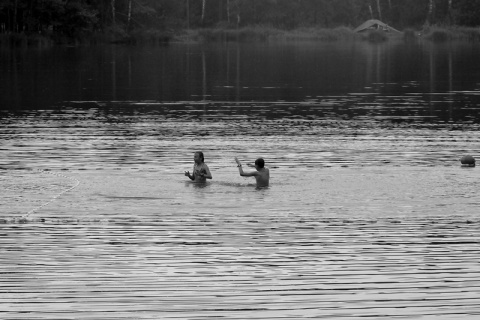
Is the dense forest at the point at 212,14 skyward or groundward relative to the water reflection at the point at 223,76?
skyward

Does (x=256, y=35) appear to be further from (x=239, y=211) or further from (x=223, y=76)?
(x=239, y=211)

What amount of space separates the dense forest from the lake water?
63.8m

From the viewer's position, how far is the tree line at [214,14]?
4131 inches

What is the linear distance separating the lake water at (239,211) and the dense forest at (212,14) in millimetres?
63784

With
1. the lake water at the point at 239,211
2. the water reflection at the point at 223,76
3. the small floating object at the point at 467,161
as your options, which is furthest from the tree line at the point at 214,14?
the small floating object at the point at 467,161

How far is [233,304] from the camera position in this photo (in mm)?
13430

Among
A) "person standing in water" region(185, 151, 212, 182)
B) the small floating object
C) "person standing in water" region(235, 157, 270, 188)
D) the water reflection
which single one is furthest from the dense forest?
"person standing in water" region(235, 157, 270, 188)

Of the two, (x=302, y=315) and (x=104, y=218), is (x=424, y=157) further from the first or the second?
(x=302, y=315)

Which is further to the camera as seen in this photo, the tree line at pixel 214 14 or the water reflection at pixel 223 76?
the tree line at pixel 214 14

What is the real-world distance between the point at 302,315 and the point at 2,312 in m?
3.56

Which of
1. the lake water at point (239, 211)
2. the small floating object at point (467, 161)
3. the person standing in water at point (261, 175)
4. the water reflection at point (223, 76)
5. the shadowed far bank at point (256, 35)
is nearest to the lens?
the lake water at point (239, 211)

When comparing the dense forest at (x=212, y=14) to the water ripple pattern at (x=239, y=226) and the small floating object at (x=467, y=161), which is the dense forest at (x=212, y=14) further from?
the small floating object at (x=467, y=161)

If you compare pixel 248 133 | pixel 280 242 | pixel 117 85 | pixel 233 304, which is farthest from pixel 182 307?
pixel 117 85

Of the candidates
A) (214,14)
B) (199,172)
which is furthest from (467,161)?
(214,14)
